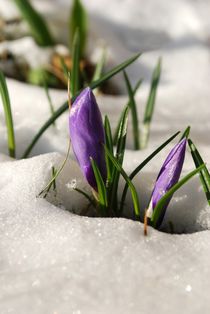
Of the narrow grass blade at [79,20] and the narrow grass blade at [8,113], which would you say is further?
the narrow grass blade at [79,20]

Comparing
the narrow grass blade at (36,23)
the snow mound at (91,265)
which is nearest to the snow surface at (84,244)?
the snow mound at (91,265)

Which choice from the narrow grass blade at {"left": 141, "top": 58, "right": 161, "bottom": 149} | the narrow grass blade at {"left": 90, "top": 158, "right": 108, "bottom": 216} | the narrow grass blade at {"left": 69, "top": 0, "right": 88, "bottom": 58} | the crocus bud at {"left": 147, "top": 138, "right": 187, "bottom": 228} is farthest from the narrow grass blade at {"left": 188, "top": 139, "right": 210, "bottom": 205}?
the narrow grass blade at {"left": 69, "top": 0, "right": 88, "bottom": 58}

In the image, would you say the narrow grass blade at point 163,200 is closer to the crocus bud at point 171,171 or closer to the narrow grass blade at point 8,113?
the crocus bud at point 171,171

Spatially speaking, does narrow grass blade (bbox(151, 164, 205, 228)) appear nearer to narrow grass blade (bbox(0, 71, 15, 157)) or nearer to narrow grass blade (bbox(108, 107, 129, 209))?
narrow grass blade (bbox(108, 107, 129, 209))

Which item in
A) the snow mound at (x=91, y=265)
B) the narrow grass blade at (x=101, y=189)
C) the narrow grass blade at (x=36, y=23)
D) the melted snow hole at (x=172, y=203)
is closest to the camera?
the snow mound at (x=91, y=265)

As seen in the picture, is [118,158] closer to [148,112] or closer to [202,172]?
[202,172]

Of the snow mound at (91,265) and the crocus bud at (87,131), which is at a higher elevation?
the crocus bud at (87,131)

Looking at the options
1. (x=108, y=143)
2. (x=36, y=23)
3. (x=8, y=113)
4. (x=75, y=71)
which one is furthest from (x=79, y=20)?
(x=108, y=143)
